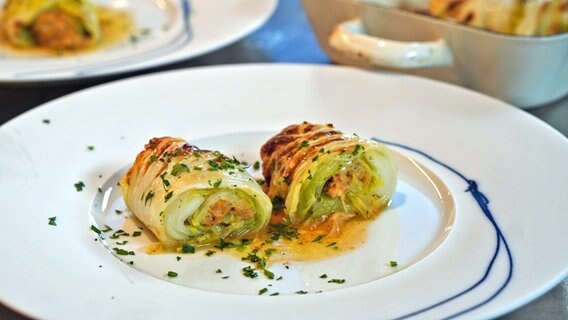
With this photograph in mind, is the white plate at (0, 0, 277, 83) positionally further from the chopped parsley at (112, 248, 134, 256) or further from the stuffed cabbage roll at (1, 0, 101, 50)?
the chopped parsley at (112, 248, 134, 256)

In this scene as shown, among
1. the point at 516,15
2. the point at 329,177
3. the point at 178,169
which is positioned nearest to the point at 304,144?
the point at 329,177

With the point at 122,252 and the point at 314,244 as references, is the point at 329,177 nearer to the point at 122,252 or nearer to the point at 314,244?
the point at 314,244

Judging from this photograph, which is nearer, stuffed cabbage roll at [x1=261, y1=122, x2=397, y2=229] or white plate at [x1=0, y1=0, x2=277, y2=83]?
stuffed cabbage roll at [x1=261, y1=122, x2=397, y2=229]

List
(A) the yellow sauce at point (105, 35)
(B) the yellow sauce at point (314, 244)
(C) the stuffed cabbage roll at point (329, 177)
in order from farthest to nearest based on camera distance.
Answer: (A) the yellow sauce at point (105, 35)
(C) the stuffed cabbage roll at point (329, 177)
(B) the yellow sauce at point (314, 244)

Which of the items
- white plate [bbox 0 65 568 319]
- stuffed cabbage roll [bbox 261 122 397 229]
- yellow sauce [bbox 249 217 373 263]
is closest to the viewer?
white plate [bbox 0 65 568 319]

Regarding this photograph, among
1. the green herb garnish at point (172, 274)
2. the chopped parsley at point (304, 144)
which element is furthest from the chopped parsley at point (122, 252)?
the chopped parsley at point (304, 144)

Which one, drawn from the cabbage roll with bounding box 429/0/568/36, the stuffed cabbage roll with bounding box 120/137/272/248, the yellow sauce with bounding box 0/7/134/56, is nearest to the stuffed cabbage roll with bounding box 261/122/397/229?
the stuffed cabbage roll with bounding box 120/137/272/248

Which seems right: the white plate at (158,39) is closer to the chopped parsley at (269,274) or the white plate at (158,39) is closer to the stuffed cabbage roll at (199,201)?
the stuffed cabbage roll at (199,201)
